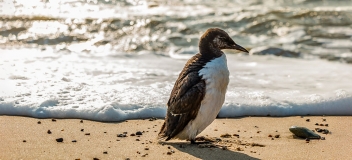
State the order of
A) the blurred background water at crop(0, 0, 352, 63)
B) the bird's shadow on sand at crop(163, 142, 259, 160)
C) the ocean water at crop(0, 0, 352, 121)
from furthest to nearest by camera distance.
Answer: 1. the blurred background water at crop(0, 0, 352, 63)
2. the ocean water at crop(0, 0, 352, 121)
3. the bird's shadow on sand at crop(163, 142, 259, 160)

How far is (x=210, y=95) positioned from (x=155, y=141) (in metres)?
0.81

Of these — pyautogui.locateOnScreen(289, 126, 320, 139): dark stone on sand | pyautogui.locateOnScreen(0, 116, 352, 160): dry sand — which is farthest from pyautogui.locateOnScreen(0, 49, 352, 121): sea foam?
pyautogui.locateOnScreen(289, 126, 320, 139): dark stone on sand

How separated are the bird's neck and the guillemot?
0.02 metres

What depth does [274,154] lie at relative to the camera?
5871 mm

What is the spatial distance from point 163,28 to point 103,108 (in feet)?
23.9

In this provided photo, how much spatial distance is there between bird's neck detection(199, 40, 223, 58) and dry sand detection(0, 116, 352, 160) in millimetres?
944

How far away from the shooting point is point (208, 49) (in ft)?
20.7

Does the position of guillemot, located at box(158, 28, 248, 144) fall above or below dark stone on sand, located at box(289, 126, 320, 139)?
above

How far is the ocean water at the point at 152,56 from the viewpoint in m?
7.68

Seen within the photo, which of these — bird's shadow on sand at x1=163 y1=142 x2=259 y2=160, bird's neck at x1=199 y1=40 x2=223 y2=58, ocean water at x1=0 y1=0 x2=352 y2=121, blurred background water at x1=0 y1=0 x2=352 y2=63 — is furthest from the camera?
blurred background water at x1=0 y1=0 x2=352 y2=63

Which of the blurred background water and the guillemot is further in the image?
the blurred background water

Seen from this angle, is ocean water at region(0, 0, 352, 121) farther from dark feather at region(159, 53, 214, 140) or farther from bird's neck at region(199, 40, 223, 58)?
bird's neck at region(199, 40, 223, 58)

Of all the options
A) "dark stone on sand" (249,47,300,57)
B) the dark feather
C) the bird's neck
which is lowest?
the dark feather

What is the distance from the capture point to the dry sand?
5781mm
